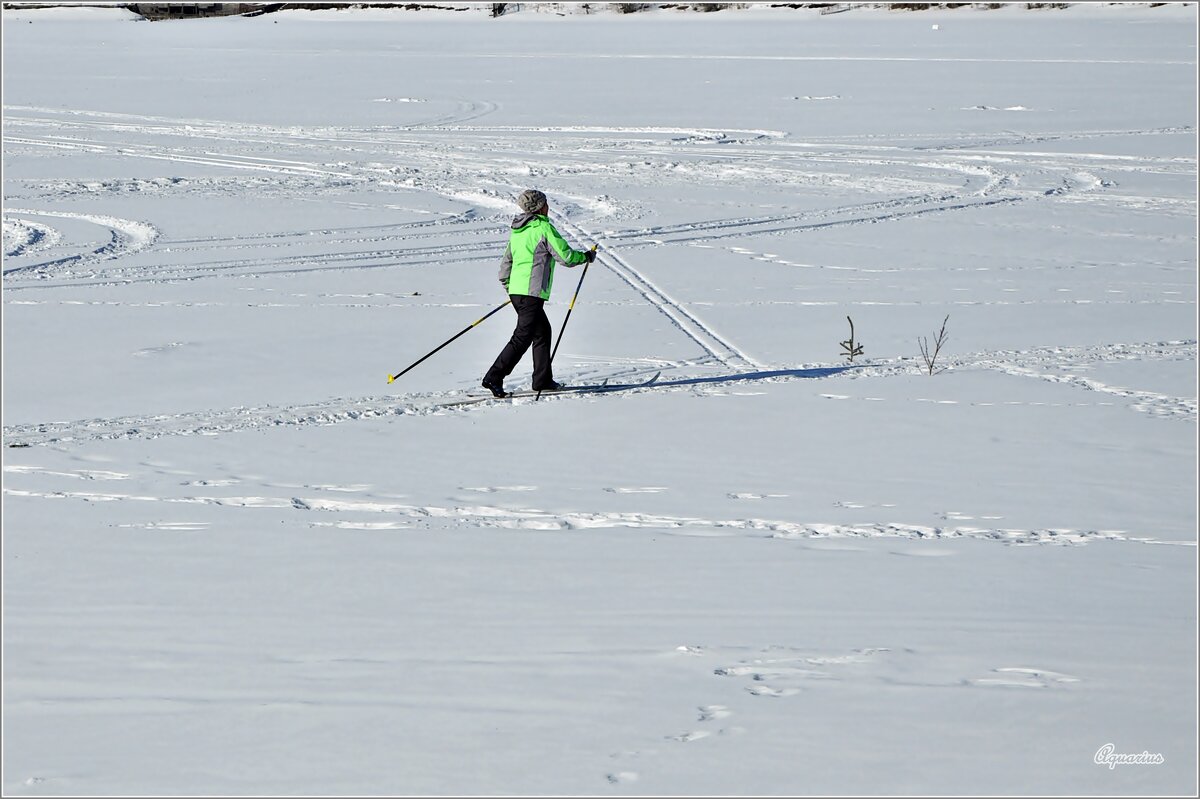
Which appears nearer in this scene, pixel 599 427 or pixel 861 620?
pixel 861 620

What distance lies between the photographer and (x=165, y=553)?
594 centimetres

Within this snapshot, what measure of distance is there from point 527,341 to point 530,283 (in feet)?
1.13

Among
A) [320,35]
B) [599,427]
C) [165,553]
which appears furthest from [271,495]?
[320,35]

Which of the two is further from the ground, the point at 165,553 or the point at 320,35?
the point at 320,35

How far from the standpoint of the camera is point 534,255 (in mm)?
9062

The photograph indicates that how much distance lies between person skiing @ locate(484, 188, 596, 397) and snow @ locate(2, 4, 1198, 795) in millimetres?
319

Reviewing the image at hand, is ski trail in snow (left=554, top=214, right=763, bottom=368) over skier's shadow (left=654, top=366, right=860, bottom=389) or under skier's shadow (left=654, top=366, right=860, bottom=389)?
over

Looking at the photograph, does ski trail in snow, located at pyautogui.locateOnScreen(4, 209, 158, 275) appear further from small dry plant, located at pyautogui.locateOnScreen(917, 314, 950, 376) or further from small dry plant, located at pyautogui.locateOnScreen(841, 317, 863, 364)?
small dry plant, located at pyautogui.locateOnScreen(917, 314, 950, 376)

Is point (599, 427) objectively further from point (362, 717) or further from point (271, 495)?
point (362, 717)

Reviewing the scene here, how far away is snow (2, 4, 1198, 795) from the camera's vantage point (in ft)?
13.9

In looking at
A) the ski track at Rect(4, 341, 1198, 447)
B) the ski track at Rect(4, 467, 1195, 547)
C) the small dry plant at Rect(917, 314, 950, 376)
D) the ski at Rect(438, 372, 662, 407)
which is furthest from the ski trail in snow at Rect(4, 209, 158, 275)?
the small dry plant at Rect(917, 314, 950, 376)

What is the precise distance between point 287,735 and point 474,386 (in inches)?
213

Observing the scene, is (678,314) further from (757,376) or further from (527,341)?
(527,341)

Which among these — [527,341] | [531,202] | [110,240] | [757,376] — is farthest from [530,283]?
[110,240]
